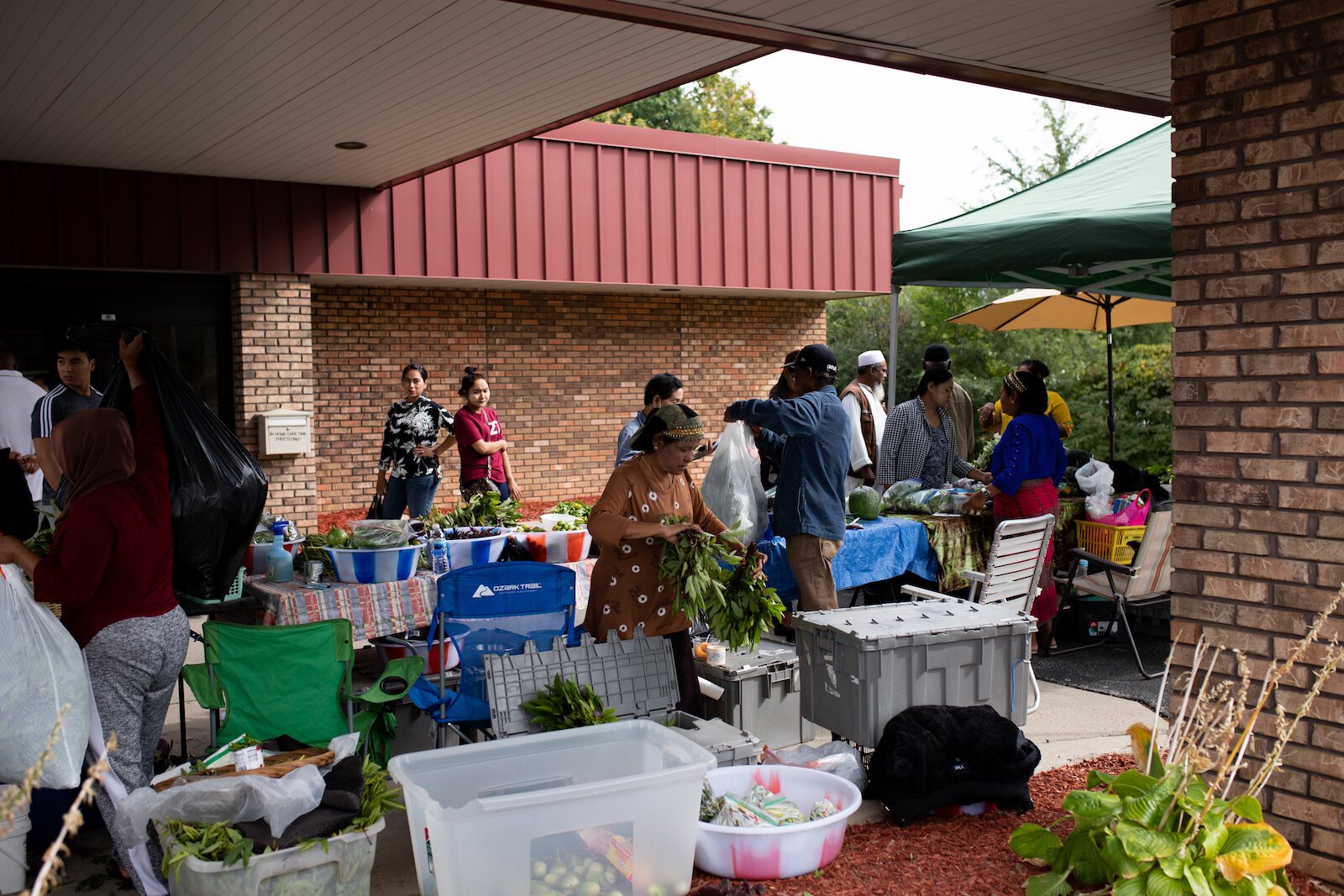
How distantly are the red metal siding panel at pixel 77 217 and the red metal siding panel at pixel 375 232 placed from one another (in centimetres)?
235

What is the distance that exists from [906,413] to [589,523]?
3.90m

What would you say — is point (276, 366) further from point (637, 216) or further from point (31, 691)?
point (31, 691)

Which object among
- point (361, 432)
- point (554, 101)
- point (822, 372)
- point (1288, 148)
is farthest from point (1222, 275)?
point (361, 432)

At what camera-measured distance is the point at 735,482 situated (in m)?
6.28

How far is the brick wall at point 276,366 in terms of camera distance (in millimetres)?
10391

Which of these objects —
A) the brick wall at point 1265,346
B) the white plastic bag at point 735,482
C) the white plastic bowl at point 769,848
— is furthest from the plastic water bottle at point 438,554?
the brick wall at point 1265,346

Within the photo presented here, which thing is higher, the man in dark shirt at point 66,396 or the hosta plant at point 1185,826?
the man in dark shirt at point 66,396

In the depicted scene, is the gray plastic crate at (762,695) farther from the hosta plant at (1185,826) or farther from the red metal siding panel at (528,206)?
the red metal siding panel at (528,206)

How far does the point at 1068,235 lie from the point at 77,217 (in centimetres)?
800

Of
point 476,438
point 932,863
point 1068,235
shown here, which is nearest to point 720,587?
point 932,863

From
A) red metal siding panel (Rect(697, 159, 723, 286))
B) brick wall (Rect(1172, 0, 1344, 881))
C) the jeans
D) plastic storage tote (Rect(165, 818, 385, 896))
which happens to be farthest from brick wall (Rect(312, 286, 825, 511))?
brick wall (Rect(1172, 0, 1344, 881))

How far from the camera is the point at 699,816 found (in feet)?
13.4

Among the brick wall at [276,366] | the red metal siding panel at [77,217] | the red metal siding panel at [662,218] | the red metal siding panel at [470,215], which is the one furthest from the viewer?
the red metal siding panel at [662,218]

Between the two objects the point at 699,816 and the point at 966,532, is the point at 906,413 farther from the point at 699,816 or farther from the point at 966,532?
the point at 699,816
